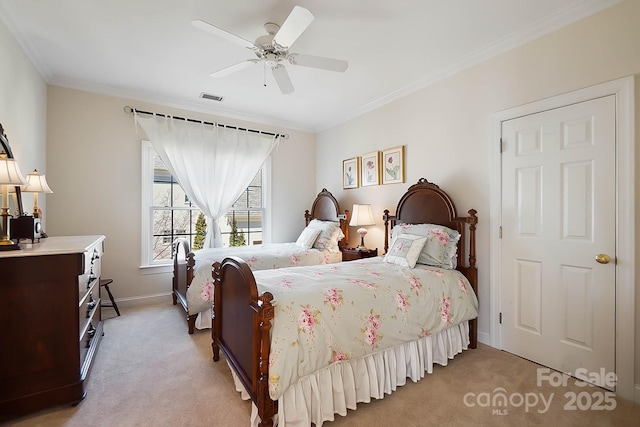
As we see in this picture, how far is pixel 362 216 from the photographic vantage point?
12.4ft

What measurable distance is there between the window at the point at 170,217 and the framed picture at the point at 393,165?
7.34 ft

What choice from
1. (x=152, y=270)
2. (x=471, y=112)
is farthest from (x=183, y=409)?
(x=471, y=112)

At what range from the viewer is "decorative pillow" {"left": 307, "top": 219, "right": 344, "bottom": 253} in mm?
3906

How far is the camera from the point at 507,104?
8.36 ft

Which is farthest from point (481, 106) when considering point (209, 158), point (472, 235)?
point (209, 158)

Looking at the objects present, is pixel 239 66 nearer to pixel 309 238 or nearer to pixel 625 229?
pixel 309 238

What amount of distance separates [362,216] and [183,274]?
7.50ft

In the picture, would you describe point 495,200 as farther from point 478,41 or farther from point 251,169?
point 251,169

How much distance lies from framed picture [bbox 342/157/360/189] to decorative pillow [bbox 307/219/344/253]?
0.69 metres

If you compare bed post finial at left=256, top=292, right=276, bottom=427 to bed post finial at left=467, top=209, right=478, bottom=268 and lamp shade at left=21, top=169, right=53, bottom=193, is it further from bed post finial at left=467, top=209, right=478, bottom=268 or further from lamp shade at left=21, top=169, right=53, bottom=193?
lamp shade at left=21, top=169, right=53, bottom=193

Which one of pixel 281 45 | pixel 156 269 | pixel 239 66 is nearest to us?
pixel 281 45

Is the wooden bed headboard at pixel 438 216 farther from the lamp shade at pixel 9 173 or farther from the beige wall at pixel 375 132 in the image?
the lamp shade at pixel 9 173

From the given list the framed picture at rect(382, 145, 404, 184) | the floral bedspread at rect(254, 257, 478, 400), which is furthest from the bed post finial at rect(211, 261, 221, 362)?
the framed picture at rect(382, 145, 404, 184)

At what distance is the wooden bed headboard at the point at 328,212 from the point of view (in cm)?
413
